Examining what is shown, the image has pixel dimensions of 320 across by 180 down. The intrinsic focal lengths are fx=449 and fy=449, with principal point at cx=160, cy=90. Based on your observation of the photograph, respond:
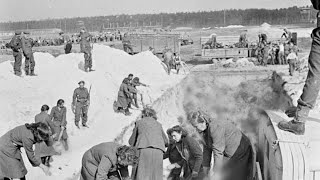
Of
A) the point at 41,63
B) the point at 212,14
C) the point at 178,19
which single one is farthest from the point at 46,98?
the point at 212,14

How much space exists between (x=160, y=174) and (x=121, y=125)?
574 centimetres

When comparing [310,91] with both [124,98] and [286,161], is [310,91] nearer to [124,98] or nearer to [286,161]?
[286,161]

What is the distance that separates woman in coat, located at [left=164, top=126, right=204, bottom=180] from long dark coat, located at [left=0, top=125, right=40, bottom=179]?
62.1 inches

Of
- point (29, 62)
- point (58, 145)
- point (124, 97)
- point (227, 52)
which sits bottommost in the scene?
point (58, 145)

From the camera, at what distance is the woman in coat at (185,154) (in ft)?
16.7

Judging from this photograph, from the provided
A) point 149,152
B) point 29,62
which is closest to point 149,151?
point 149,152

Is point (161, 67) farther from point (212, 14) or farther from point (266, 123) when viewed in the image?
point (212, 14)

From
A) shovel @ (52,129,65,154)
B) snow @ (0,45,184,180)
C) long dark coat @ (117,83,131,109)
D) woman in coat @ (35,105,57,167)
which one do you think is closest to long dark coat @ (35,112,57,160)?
A: woman in coat @ (35,105,57,167)

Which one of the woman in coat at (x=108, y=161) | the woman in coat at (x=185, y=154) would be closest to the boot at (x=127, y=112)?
the woman in coat at (x=185, y=154)

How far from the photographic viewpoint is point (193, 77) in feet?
62.6

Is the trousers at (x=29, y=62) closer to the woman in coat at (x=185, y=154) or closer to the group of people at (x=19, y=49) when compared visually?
the group of people at (x=19, y=49)

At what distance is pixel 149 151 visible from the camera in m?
5.32

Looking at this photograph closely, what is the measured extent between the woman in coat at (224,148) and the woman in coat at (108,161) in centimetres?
80

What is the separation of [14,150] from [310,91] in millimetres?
3342
